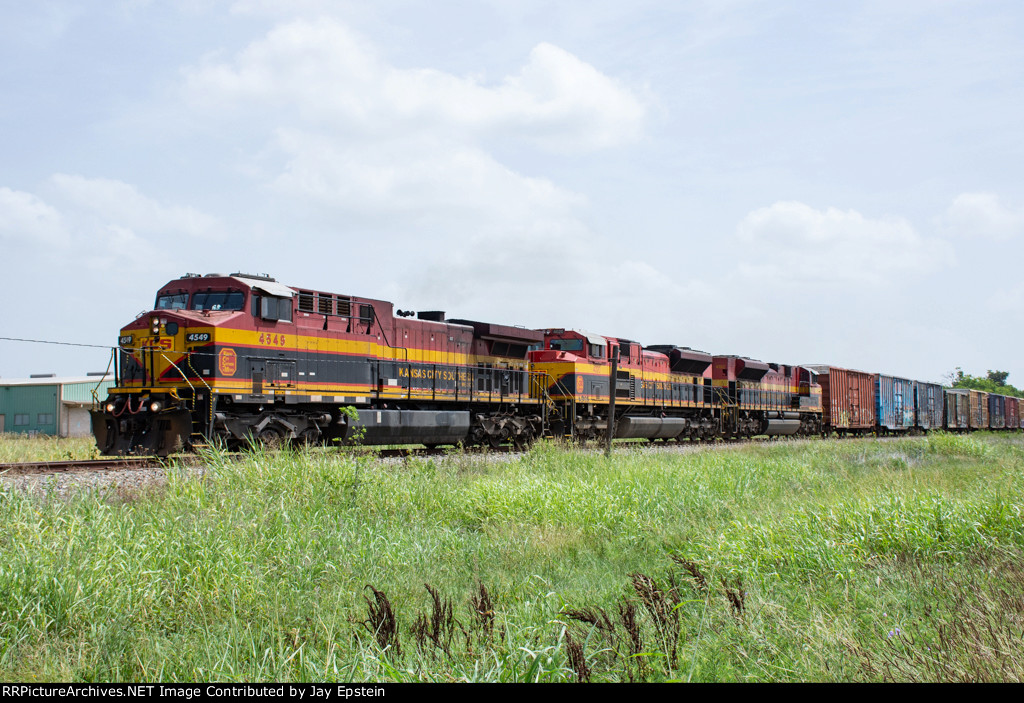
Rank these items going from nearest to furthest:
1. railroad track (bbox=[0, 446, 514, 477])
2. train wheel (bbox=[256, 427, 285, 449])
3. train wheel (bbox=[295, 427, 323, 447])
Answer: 1. railroad track (bbox=[0, 446, 514, 477])
2. train wheel (bbox=[256, 427, 285, 449])
3. train wheel (bbox=[295, 427, 323, 447])

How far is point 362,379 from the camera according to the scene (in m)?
16.0

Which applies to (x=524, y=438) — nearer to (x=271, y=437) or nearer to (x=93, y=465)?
(x=271, y=437)

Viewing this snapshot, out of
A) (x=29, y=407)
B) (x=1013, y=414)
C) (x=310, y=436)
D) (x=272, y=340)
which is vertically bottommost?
(x=29, y=407)

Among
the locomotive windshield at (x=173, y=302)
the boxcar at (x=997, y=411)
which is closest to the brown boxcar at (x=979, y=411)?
the boxcar at (x=997, y=411)

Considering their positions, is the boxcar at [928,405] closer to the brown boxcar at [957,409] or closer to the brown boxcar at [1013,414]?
the brown boxcar at [957,409]

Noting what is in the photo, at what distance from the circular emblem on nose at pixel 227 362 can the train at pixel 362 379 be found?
2 centimetres

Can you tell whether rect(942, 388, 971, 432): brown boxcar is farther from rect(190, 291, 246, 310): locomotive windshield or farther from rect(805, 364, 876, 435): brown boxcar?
rect(190, 291, 246, 310): locomotive windshield

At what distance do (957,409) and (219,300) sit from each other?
46677 millimetres

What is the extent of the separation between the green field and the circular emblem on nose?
4.48m

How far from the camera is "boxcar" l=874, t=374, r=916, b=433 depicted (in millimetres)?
39688

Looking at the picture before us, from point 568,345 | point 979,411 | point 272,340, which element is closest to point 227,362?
point 272,340

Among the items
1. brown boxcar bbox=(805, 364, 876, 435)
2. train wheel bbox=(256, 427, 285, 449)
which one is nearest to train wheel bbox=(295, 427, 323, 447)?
train wheel bbox=(256, 427, 285, 449)

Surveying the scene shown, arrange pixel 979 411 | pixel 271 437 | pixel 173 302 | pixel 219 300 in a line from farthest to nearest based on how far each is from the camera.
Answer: pixel 979 411, pixel 173 302, pixel 271 437, pixel 219 300

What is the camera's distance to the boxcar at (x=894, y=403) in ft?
130
